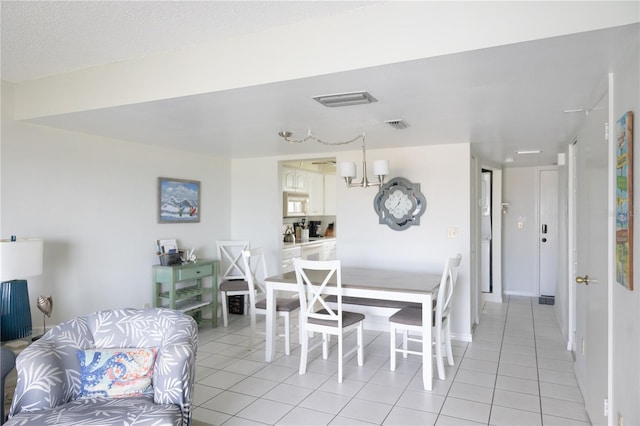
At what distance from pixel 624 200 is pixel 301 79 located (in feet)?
5.29

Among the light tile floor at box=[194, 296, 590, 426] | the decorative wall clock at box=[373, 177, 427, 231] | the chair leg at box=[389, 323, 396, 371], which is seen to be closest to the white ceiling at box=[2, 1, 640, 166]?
the decorative wall clock at box=[373, 177, 427, 231]

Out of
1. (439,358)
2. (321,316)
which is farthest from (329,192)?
(439,358)

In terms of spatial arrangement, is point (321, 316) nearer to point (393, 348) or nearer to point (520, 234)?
point (393, 348)

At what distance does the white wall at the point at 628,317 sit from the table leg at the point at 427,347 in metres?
1.29

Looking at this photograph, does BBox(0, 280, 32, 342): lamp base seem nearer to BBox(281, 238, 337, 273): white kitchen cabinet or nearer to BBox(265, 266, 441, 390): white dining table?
BBox(265, 266, 441, 390): white dining table

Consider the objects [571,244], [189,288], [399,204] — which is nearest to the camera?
[571,244]

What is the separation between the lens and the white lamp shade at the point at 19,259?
2613 mm

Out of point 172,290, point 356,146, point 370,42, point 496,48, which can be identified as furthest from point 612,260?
point 172,290

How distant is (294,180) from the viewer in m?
6.86

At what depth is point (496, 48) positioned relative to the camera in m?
1.72

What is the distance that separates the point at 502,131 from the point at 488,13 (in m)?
2.15

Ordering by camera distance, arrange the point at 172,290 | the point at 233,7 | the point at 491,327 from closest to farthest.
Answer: the point at 233,7
the point at 172,290
the point at 491,327

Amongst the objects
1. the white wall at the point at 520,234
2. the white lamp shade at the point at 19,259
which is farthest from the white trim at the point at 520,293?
the white lamp shade at the point at 19,259

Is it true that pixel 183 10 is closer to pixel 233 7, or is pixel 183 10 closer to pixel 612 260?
pixel 233 7
